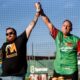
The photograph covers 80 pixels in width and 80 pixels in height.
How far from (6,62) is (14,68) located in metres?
0.16

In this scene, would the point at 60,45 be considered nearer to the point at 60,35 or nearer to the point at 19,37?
the point at 60,35

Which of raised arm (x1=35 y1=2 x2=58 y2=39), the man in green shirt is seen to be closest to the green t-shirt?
the man in green shirt

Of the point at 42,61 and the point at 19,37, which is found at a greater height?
the point at 19,37

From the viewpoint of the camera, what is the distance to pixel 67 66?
5668 mm

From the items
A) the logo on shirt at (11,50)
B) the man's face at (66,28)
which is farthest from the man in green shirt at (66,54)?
the logo on shirt at (11,50)

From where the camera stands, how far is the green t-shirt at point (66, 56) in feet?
18.5

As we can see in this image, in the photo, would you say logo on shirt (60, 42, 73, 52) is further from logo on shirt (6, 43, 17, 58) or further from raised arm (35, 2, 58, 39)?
logo on shirt (6, 43, 17, 58)

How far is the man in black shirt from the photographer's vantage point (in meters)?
5.52

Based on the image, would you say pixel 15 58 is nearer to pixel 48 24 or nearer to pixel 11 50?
pixel 11 50

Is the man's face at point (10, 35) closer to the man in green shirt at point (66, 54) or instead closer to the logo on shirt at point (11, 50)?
the logo on shirt at point (11, 50)

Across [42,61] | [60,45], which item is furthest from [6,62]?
[42,61]

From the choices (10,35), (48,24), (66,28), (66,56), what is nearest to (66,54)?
(66,56)

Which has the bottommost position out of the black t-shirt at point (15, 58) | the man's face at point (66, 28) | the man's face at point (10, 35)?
the black t-shirt at point (15, 58)

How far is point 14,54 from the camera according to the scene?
5.58 metres
